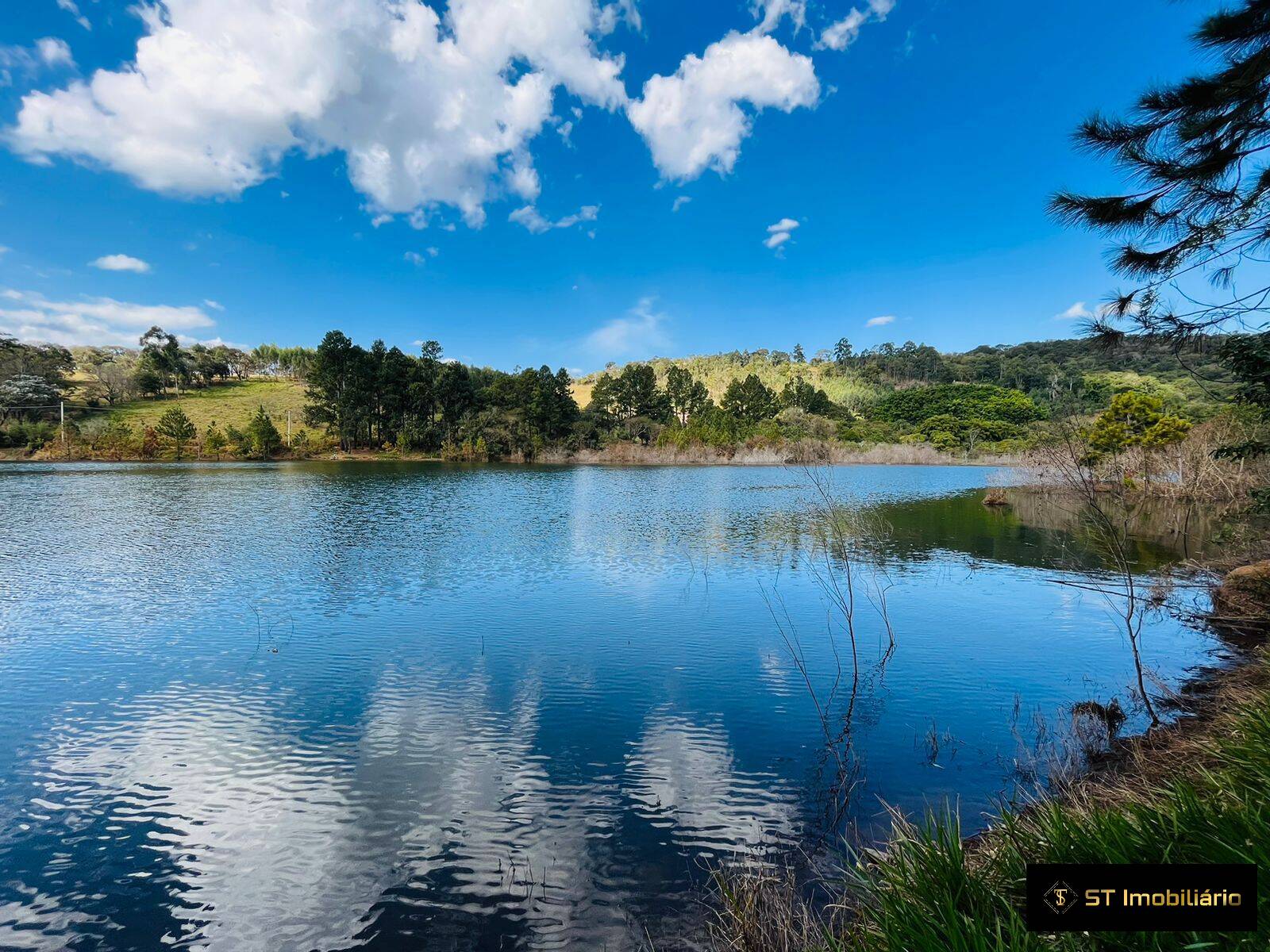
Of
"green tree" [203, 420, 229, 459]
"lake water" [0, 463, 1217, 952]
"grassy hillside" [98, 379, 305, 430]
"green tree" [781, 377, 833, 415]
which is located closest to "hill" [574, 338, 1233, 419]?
"green tree" [781, 377, 833, 415]

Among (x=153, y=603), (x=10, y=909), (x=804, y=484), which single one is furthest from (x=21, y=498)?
(x=804, y=484)

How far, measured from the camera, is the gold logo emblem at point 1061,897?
6.81 ft

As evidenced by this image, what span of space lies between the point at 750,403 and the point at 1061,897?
278 feet

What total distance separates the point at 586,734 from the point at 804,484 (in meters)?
31.7

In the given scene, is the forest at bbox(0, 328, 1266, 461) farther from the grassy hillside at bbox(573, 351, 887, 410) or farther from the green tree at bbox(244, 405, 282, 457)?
the grassy hillside at bbox(573, 351, 887, 410)

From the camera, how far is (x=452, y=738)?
6.56 m

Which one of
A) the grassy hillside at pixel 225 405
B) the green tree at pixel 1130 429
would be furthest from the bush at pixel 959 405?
the grassy hillside at pixel 225 405

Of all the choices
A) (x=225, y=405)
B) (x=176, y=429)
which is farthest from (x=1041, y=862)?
(x=225, y=405)

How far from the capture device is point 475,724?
22.7 ft

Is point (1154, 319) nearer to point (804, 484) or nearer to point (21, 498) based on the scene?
point (804, 484)

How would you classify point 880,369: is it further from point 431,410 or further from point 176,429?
point 176,429

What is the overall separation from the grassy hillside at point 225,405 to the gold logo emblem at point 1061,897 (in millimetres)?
82693

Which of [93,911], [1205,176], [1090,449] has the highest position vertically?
[1205,176]

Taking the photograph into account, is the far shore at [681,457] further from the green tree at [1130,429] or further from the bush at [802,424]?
the green tree at [1130,429]
